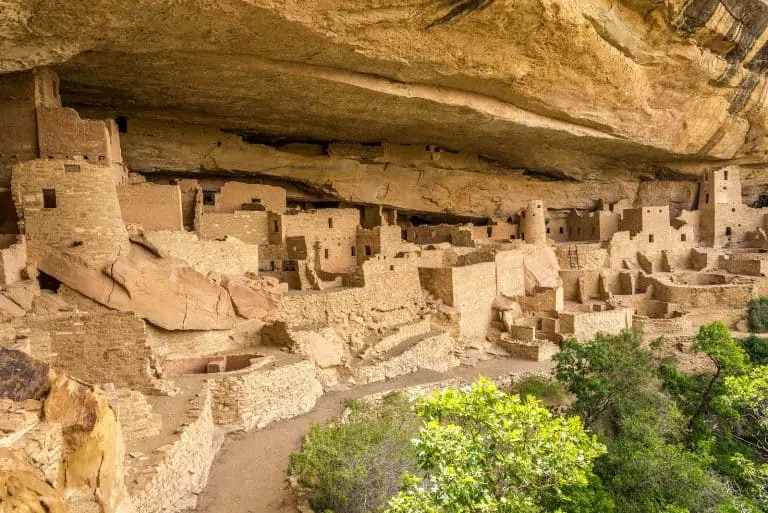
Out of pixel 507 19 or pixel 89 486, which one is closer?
pixel 89 486

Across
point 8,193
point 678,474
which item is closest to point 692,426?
point 678,474

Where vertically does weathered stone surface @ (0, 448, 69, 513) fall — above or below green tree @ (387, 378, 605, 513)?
above

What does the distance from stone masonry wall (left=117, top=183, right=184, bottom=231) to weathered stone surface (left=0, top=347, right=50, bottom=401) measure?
7371 mm

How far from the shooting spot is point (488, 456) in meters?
4.69

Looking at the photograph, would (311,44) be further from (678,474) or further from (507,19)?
(678,474)

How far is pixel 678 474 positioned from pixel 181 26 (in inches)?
398

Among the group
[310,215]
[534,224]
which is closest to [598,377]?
[534,224]

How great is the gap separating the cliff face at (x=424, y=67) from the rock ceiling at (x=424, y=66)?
38mm

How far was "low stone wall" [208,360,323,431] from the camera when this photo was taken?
323 inches

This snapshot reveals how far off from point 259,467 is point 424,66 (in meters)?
7.98

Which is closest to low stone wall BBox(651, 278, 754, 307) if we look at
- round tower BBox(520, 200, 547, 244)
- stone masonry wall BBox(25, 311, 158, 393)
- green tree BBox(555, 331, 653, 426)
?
round tower BBox(520, 200, 547, 244)

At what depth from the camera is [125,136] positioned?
530 inches

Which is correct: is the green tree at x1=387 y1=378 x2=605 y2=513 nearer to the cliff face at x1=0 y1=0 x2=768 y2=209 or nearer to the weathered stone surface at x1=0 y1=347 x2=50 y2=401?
the weathered stone surface at x1=0 y1=347 x2=50 y2=401

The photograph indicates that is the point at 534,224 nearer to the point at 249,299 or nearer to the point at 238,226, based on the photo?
the point at 238,226
